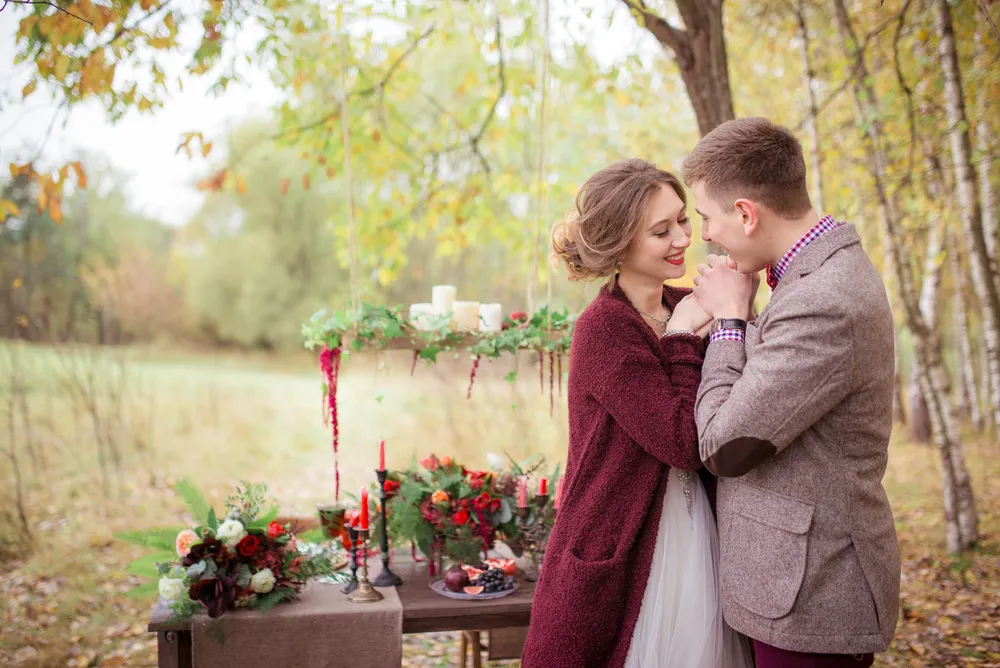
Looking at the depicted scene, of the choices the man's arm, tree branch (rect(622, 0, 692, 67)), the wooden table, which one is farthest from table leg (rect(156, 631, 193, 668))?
tree branch (rect(622, 0, 692, 67))

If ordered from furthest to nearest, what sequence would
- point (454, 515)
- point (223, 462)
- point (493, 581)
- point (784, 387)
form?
point (223, 462) → point (454, 515) → point (493, 581) → point (784, 387)

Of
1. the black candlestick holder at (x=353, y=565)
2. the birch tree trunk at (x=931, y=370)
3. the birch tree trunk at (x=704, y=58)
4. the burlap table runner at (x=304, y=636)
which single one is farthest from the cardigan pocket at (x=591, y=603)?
the birch tree trunk at (x=931, y=370)

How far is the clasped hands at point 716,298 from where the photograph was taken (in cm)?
170

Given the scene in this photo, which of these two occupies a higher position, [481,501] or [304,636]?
[481,501]

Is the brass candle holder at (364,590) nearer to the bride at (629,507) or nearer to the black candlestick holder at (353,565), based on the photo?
the black candlestick holder at (353,565)

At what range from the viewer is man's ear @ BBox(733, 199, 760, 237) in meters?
1.58

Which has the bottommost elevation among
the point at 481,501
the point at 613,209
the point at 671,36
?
the point at 481,501

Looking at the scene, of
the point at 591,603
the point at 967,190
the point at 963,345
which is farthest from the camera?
the point at 963,345

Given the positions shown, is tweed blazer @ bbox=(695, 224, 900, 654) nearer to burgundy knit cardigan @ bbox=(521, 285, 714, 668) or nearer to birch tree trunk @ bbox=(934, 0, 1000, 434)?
burgundy knit cardigan @ bbox=(521, 285, 714, 668)

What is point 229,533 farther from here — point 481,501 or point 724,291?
point 724,291

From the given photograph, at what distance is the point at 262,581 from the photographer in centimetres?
250

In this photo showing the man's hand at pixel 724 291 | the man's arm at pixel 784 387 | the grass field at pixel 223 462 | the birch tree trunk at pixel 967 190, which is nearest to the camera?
the man's arm at pixel 784 387

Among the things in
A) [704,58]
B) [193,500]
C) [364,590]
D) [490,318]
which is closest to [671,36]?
[704,58]

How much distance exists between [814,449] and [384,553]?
5.65 feet
